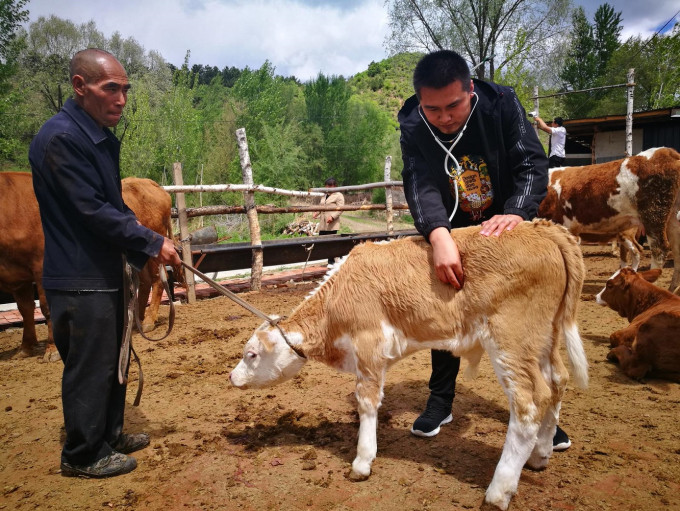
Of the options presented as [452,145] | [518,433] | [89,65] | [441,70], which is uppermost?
[89,65]

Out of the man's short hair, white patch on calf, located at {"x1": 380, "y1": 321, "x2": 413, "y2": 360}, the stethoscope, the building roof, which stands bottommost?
white patch on calf, located at {"x1": 380, "y1": 321, "x2": 413, "y2": 360}

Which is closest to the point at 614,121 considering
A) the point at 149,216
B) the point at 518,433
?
the point at 149,216

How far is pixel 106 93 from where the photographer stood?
288 centimetres

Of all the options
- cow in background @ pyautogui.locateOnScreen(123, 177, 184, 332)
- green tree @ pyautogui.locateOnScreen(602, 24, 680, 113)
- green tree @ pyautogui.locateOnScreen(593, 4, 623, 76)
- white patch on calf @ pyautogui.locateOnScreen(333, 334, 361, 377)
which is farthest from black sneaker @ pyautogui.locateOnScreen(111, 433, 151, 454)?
green tree @ pyautogui.locateOnScreen(593, 4, 623, 76)

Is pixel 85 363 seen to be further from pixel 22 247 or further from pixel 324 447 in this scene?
pixel 22 247

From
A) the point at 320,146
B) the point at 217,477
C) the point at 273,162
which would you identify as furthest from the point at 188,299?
the point at 320,146

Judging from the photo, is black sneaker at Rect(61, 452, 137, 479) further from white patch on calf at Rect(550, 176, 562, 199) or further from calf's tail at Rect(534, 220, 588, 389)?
white patch on calf at Rect(550, 176, 562, 199)

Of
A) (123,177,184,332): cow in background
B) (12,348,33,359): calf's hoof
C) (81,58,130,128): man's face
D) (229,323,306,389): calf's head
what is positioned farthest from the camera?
(123,177,184,332): cow in background

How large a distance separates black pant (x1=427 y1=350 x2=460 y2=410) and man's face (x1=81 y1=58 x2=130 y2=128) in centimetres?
262

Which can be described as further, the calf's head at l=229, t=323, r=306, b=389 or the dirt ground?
the calf's head at l=229, t=323, r=306, b=389

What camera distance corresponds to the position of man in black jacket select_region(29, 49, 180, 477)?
2736mm

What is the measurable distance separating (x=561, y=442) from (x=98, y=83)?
3551 mm

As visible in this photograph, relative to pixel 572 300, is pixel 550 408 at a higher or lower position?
lower

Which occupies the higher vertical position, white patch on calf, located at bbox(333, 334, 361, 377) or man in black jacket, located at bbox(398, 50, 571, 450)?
man in black jacket, located at bbox(398, 50, 571, 450)
